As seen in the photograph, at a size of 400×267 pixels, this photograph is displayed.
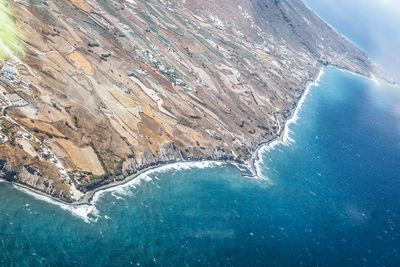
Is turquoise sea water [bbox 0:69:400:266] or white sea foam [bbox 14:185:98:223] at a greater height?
turquoise sea water [bbox 0:69:400:266]

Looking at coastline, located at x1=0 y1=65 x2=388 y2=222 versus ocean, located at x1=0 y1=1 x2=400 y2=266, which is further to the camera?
coastline, located at x1=0 y1=65 x2=388 y2=222

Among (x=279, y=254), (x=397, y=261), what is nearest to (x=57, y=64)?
(x=279, y=254)

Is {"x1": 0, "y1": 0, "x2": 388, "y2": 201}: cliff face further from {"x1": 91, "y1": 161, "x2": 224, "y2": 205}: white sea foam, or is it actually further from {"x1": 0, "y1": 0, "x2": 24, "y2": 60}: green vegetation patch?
{"x1": 91, "y1": 161, "x2": 224, "y2": 205}: white sea foam

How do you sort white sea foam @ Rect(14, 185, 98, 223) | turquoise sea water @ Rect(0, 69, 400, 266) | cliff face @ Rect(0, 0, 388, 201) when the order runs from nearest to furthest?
turquoise sea water @ Rect(0, 69, 400, 266) < white sea foam @ Rect(14, 185, 98, 223) < cliff face @ Rect(0, 0, 388, 201)

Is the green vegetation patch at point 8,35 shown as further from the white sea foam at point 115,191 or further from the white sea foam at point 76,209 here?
the white sea foam at point 115,191

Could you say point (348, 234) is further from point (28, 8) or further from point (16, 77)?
point (28, 8)

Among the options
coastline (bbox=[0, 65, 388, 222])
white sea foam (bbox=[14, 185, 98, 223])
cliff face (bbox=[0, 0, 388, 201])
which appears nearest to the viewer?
white sea foam (bbox=[14, 185, 98, 223])

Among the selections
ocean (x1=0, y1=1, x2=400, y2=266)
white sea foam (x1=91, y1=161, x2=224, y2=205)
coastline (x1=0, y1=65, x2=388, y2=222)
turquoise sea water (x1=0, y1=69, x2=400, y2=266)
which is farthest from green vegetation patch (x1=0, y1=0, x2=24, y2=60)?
white sea foam (x1=91, y1=161, x2=224, y2=205)

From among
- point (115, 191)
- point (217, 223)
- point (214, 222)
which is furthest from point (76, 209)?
point (217, 223)
